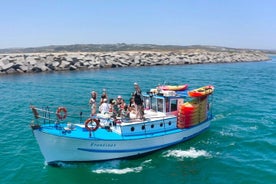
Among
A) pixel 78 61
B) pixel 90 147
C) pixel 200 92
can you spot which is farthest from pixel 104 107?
pixel 78 61

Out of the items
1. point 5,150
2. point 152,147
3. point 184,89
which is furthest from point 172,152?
point 5,150

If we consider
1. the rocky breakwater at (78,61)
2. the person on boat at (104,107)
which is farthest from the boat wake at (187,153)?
the rocky breakwater at (78,61)

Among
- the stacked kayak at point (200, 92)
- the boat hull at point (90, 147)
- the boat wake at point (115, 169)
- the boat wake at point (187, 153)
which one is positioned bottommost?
the boat wake at point (115, 169)

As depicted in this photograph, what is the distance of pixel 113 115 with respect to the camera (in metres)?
20.1

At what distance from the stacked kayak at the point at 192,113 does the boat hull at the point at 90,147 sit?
6.60 ft

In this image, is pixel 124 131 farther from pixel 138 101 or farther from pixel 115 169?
pixel 115 169

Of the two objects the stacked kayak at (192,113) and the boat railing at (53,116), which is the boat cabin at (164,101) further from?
the boat railing at (53,116)

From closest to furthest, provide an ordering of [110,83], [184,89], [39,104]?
[184,89], [39,104], [110,83]

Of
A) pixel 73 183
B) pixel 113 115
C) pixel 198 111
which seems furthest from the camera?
pixel 198 111

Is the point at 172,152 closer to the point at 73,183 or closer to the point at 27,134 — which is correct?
the point at 73,183

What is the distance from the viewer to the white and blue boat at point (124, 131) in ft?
58.3

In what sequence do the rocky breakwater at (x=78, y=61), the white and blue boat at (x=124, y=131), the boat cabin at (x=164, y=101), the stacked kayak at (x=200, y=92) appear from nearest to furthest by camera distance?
the white and blue boat at (x=124, y=131), the boat cabin at (x=164, y=101), the stacked kayak at (x=200, y=92), the rocky breakwater at (x=78, y=61)

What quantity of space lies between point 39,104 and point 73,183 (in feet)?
58.8

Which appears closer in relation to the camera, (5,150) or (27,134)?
(5,150)
